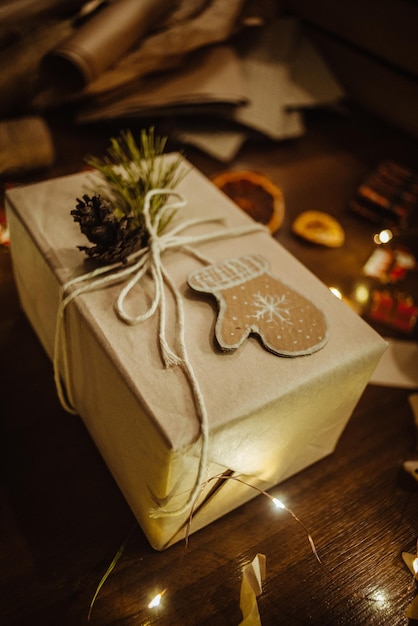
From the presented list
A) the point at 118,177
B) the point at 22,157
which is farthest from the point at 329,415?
the point at 22,157

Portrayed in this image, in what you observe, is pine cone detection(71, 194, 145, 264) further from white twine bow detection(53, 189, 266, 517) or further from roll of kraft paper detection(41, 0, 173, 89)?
roll of kraft paper detection(41, 0, 173, 89)

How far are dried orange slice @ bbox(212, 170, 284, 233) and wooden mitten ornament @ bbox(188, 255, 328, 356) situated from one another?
0.39 m

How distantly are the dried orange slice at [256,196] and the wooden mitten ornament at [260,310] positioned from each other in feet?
1.28

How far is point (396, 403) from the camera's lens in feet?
2.89

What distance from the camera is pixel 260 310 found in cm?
64

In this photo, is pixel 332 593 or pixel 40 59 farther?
pixel 40 59

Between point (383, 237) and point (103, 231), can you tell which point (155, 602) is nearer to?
point (103, 231)

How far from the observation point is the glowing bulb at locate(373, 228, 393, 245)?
1131mm

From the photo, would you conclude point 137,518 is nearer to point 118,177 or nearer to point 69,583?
point 69,583

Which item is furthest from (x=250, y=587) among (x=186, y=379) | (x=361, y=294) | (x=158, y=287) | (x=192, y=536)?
(x=361, y=294)

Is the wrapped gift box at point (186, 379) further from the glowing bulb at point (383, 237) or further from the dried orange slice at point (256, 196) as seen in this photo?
the glowing bulb at point (383, 237)

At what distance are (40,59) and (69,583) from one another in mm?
1090

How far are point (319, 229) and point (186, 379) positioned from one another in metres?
0.69

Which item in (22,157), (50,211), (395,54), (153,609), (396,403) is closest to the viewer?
(153,609)
